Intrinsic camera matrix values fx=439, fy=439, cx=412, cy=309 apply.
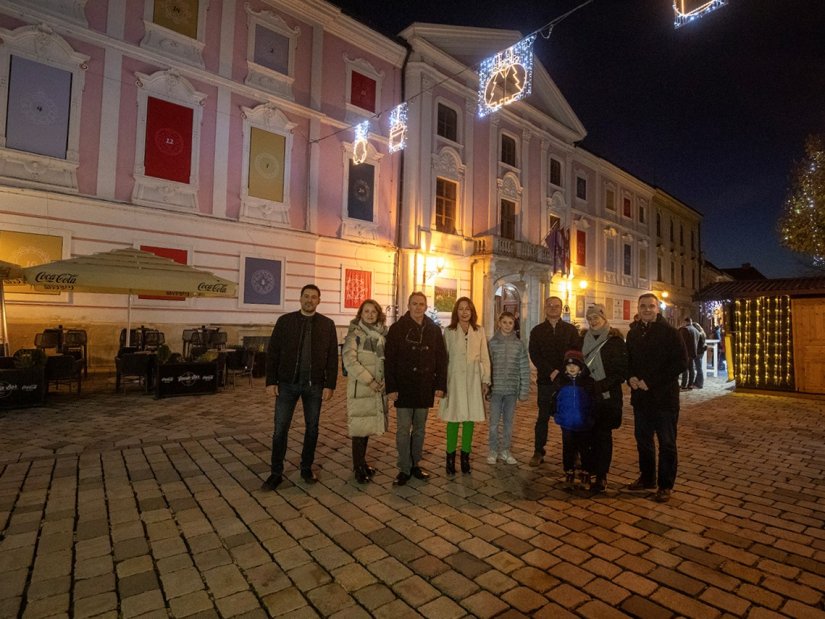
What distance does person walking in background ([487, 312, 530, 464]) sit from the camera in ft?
15.9

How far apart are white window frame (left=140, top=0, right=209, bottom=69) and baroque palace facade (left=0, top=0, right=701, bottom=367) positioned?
0.05 m

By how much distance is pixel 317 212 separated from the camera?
15375 mm

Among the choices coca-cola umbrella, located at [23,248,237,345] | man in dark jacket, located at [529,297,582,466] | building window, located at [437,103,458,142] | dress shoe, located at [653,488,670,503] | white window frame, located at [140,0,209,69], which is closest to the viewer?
dress shoe, located at [653,488,670,503]

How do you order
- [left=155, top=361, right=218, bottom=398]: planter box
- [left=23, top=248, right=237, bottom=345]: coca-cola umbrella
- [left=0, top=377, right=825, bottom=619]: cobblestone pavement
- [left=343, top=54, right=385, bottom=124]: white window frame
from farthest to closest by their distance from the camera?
[left=343, top=54, right=385, bottom=124]: white window frame, [left=155, top=361, right=218, bottom=398]: planter box, [left=23, top=248, right=237, bottom=345]: coca-cola umbrella, [left=0, top=377, right=825, bottom=619]: cobblestone pavement

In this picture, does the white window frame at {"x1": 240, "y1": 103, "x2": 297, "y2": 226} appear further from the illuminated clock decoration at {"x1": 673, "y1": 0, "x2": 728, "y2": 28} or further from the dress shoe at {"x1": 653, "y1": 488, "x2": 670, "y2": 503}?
the dress shoe at {"x1": 653, "y1": 488, "x2": 670, "y2": 503}

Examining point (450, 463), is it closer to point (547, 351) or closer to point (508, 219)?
point (547, 351)

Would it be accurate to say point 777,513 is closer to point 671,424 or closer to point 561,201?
point 671,424

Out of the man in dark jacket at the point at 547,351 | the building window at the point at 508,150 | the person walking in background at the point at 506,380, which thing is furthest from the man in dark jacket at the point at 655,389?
the building window at the point at 508,150

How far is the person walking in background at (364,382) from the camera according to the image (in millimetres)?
4180

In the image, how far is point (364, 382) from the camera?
13.7 feet

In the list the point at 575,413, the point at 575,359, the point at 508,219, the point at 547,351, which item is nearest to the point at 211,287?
the point at 547,351

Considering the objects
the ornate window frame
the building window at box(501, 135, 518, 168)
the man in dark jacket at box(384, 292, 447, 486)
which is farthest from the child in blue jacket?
the building window at box(501, 135, 518, 168)

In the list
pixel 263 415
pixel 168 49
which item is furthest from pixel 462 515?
pixel 168 49

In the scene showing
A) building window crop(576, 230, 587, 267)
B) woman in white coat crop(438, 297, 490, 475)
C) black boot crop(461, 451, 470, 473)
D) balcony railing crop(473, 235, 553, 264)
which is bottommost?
black boot crop(461, 451, 470, 473)
